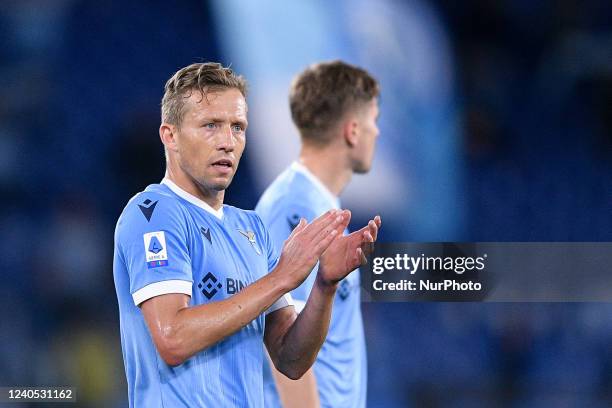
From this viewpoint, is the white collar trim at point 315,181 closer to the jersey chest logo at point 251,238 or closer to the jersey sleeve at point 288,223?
the jersey sleeve at point 288,223

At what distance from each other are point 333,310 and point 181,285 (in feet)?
6.64

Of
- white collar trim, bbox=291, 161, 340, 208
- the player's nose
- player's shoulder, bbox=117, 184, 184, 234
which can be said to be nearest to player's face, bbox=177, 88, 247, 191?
the player's nose

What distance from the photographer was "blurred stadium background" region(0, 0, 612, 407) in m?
5.59

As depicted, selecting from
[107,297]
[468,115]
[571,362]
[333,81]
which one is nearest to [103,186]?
[107,297]

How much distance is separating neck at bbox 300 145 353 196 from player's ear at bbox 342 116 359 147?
0.09 m

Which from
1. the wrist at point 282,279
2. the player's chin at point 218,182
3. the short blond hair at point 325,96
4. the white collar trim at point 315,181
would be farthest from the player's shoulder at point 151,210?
the short blond hair at point 325,96

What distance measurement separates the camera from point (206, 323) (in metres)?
2.38

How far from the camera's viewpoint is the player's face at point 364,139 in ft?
15.7

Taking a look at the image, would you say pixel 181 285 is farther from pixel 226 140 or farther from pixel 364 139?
pixel 364 139

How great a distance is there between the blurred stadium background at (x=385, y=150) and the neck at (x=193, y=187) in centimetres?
289

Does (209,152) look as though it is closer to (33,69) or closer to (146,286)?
(146,286)

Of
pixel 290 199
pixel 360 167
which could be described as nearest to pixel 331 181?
pixel 360 167

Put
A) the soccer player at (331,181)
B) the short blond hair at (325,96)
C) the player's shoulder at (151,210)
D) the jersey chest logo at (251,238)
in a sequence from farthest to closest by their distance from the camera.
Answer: the short blond hair at (325,96), the soccer player at (331,181), the jersey chest logo at (251,238), the player's shoulder at (151,210)

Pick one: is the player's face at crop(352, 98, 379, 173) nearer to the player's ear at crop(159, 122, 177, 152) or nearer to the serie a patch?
the player's ear at crop(159, 122, 177, 152)
